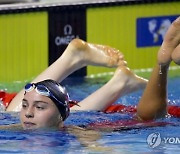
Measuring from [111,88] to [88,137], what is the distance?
3.18 feet

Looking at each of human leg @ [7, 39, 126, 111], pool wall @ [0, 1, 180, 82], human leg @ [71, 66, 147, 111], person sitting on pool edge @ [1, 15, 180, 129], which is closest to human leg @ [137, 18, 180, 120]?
Result: person sitting on pool edge @ [1, 15, 180, 129]

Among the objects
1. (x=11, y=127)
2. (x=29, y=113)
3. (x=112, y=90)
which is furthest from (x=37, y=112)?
(x=112, y=90)

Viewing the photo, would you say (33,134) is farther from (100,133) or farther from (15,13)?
(15,13)

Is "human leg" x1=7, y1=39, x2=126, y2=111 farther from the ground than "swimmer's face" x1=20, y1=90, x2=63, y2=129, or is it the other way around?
"human leg" x1=7, y1=39, x2=126, y2=111

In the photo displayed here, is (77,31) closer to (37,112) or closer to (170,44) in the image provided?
(170,44)

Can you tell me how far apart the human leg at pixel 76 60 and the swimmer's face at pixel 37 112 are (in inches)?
32.0

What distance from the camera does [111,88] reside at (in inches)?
223

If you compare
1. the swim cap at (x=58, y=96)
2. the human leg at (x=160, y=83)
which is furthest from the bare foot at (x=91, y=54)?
the swim cap at (x=58, y=96)

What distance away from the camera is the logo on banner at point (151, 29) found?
8.16m

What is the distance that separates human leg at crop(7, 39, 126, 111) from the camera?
5.64 meters

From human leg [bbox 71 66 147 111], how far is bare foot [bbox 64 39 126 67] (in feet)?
0.34

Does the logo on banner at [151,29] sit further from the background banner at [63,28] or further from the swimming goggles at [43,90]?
the swimming goggles at [43,90]

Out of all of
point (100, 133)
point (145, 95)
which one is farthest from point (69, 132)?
point (145, 95)

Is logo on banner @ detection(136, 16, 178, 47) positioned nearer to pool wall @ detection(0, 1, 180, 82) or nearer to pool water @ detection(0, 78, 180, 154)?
pool wall @ detection(0, 1, 180, 82)
